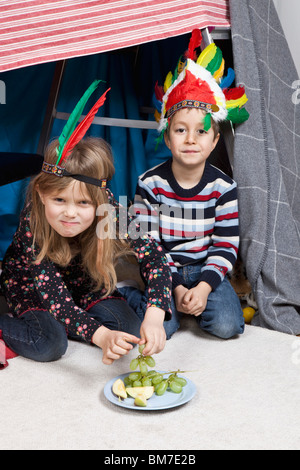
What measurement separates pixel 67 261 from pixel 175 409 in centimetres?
45

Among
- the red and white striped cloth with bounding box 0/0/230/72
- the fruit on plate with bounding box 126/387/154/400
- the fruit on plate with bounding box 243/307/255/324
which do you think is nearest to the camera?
the fruit on plate with bounding box 126/387/154/400

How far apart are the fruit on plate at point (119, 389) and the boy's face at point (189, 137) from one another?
0.64m

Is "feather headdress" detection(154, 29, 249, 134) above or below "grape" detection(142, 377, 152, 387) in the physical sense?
above

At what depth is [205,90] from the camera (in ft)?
4.83

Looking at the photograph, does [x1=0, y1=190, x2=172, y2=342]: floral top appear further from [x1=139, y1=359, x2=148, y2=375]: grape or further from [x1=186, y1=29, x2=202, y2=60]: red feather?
[x1=186, y1=29, x2=202, y2=60]: red feather

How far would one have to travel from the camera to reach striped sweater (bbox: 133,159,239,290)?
60.2 inches

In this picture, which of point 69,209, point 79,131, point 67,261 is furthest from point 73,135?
point 67,261

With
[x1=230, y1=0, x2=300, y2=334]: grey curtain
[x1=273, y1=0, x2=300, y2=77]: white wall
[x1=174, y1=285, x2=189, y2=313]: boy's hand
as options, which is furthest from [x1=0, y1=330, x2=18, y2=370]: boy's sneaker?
[x1=273, y1=0, x2=300, y2=77]: white wall

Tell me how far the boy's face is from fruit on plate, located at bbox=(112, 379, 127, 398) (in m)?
0.64

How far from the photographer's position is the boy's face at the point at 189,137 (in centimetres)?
148

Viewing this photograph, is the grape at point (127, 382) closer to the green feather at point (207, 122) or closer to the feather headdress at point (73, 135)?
the feather headdress at point (73, 135)

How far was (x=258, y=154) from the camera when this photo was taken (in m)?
1.56

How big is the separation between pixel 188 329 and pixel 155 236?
265 mm

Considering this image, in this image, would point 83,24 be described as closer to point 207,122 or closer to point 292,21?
point 207,122
